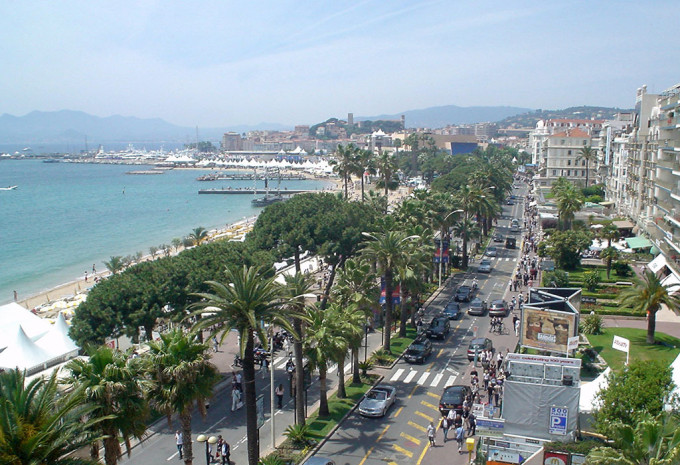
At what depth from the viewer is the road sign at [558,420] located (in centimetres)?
2112

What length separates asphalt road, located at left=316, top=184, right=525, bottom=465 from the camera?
22547 mm

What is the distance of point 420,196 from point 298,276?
25.1 meters

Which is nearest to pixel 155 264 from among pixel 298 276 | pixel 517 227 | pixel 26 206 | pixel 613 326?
pixel 298 276

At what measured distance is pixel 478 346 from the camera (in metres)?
33.0

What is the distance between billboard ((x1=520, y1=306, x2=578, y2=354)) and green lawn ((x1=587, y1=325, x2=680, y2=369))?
505 cm

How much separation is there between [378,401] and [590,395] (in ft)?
29.4

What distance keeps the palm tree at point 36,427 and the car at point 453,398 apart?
16717mm

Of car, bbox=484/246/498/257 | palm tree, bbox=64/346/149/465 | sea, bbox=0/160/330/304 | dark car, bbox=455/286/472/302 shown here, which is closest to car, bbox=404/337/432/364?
dark car, bbox=455/286/472/302

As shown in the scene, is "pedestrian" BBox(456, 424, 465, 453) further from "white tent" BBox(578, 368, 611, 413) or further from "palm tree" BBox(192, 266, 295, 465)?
"palm tree" BBox(192, 266, 295, 465)

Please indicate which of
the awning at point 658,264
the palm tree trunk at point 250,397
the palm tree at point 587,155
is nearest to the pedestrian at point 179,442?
the palm tree trunk at point 250,397

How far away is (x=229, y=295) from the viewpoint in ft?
63.4

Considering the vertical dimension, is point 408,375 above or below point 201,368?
below

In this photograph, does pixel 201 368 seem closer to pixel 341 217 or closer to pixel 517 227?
pixel 341 217

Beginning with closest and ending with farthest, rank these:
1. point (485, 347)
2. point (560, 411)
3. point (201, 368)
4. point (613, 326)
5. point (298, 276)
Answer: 1. point (201, 368)
2. point (560, 411)
3. point (298, 276)
4. point (485, 347)
5. point (613, 326)
